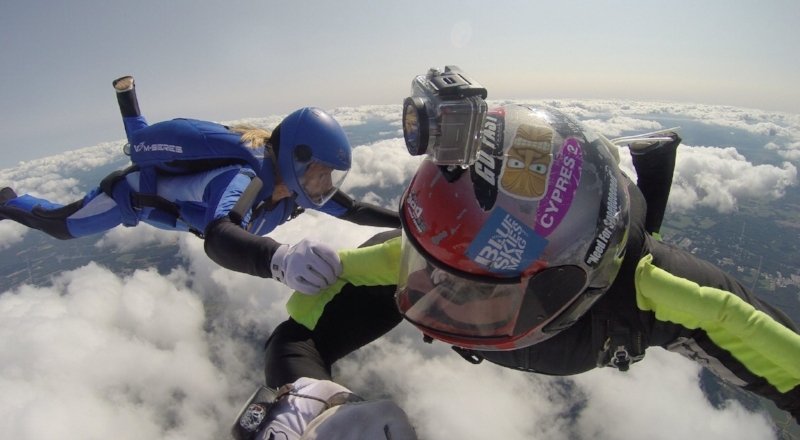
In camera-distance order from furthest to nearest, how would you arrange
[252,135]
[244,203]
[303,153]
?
1. [252,135]
2. [303,153]
3. [244,203]

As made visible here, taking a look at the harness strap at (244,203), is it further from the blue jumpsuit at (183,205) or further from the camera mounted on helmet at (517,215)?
the camera mounted on helmet at (517,215)

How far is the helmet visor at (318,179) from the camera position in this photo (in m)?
3.55

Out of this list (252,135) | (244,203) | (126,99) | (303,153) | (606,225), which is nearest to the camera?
(606,225)

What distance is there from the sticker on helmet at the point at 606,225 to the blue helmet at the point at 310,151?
274cm

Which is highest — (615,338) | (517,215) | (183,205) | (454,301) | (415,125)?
(415,125)

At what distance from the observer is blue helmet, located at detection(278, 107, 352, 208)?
3523mm

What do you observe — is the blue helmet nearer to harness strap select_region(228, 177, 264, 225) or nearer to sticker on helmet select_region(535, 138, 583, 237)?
harness strap select_region(228, 177, 264, 225)

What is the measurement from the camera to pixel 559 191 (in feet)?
3.85

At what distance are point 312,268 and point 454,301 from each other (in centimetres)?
73

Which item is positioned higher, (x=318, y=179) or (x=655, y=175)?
(x=655, y=175)

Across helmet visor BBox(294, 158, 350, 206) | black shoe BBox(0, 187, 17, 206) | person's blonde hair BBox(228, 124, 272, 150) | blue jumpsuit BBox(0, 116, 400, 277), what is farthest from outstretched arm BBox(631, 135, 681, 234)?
black shoe BBox(0, 187, 17, 206)

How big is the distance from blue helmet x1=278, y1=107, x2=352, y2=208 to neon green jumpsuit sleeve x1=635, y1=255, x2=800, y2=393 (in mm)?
2876

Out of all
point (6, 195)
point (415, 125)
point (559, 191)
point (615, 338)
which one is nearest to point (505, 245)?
point (559, 191)

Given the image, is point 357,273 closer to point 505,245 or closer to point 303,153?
point 505,245
